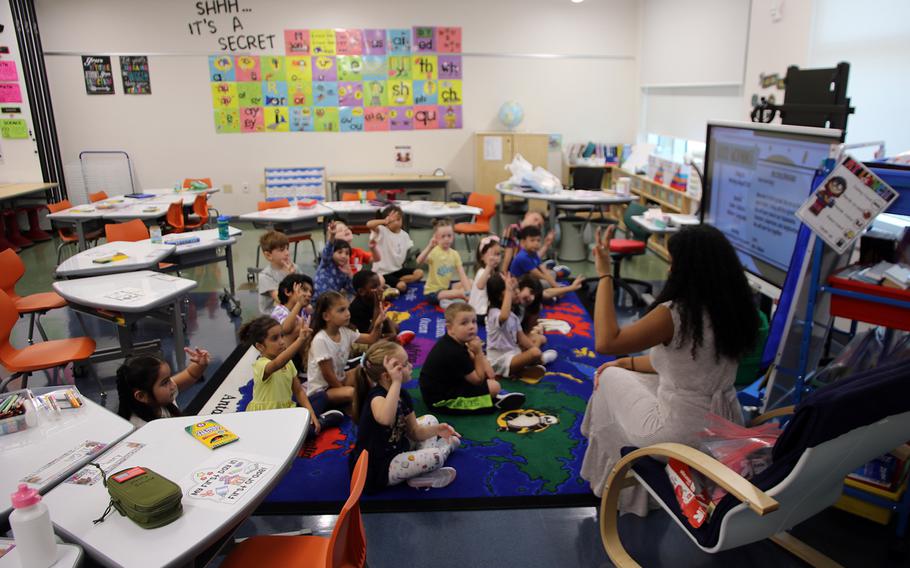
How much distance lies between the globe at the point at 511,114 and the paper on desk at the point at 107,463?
801 centimetres

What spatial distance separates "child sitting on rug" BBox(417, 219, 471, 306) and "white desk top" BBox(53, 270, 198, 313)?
7.00ft

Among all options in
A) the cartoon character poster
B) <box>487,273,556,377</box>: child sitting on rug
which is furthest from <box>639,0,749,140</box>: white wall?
the cartoon character poster

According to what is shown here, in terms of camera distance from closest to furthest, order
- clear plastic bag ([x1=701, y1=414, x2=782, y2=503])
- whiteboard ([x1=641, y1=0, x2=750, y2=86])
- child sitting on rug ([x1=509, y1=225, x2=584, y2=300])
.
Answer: clear plastic bag ([x1=701, y1=414, x2=782, y2=503]) < child sitting on rug ([x1=509, y1=225, x2=584, y2=300]) < whiteboard ([x1=641, y1=0, x2=750, y2=86])

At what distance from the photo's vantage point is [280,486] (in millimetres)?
2959

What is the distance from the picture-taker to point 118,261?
14.4ft

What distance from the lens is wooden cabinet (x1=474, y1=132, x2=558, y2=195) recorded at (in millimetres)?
9008

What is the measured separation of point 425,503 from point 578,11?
836cm

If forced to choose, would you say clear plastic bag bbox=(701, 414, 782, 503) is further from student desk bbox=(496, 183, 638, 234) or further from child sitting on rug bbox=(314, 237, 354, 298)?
student desk bbox=(496, 183, 638, 234)

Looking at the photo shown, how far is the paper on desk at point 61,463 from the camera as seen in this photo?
6.15ft

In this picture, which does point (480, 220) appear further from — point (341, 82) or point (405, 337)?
point (341, 82)

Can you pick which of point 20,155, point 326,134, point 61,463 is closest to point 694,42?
point 326,134

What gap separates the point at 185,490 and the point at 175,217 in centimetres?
543

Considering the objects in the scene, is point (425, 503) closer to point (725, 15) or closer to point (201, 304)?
point (201, 304)

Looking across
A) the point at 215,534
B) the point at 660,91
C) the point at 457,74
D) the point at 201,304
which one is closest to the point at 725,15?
the point at 660,91
